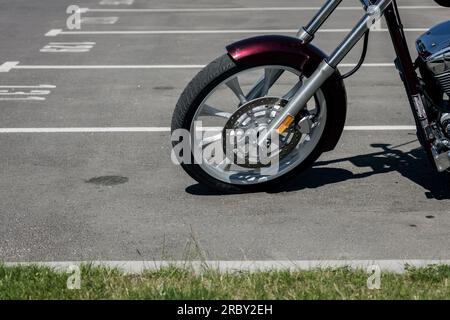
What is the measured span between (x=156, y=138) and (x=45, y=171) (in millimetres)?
1116

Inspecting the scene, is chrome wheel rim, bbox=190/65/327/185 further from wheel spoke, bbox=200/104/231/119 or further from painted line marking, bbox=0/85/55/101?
painted line marking, bbox=0/85/55/101

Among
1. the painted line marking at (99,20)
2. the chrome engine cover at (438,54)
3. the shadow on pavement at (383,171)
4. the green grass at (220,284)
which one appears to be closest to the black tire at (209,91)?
the shadow on pavement at (383,171)

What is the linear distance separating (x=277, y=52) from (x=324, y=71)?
304mm

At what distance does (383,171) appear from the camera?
6.12m

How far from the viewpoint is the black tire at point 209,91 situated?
17.5 ft

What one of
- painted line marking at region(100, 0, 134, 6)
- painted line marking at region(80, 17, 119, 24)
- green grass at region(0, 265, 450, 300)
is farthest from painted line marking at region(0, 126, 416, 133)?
painted line marking at region(100, 0, 134, 6)

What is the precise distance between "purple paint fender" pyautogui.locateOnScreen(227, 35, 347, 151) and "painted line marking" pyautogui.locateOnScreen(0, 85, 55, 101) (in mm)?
3594

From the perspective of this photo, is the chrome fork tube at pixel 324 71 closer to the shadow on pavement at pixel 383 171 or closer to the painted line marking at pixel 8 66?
the shadow on pavement at pixel 383 171

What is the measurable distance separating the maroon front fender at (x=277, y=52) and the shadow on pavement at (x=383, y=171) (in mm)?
837

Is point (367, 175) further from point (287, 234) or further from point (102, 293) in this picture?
point (102, 293)

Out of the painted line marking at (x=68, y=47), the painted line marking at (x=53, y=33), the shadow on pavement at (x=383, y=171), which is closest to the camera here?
the shadow on pavement at (x=383, y=171)

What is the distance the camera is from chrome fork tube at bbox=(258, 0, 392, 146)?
17.0 feet

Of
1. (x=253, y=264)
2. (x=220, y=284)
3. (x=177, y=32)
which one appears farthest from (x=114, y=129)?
(x=177, y=32)

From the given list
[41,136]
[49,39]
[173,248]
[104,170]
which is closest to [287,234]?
[173,248]
